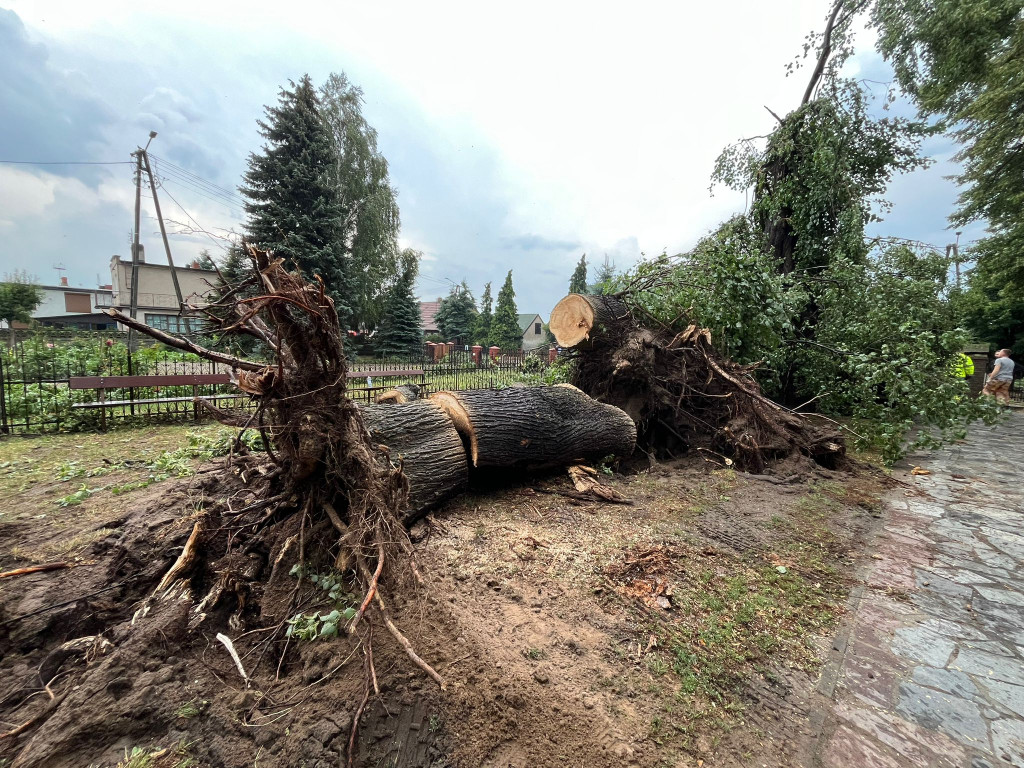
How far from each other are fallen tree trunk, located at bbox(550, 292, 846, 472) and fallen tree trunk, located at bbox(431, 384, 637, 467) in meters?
0.91

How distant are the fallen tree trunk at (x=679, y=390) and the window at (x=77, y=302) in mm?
46446

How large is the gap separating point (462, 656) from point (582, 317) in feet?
15.3

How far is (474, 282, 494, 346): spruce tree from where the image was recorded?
3775cm

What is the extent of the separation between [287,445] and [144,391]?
727 cm

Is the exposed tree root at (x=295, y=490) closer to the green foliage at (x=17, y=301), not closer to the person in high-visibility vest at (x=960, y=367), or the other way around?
the person in high-visibility vest at (x=960, y=367)

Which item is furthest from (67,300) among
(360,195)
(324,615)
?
(324,615)

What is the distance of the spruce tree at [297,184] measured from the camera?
14.6 m

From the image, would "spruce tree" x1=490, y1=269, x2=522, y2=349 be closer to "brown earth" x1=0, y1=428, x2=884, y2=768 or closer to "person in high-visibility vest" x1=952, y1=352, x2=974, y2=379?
"person in high-visibility vest" x1=952, y1=352, x2=974, y2=379

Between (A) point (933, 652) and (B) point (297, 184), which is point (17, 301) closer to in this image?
(B) point (297, 184)

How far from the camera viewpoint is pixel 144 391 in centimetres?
698

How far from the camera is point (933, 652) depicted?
210 centimetres

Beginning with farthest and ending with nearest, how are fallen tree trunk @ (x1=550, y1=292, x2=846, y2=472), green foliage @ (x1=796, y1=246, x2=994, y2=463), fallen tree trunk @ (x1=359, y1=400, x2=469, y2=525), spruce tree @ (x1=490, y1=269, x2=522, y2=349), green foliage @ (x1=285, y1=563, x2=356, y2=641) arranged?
spruce tree @ (x1=490, y1=269, x2=522, y2=349)
fallen tree trunk @ (x1=550, y1=292, x2=846, y2=472)
green foliage @ (x1=796, y1=246, x2=994, y2=463)
fallen tree trunk @ (x1=359, y1=400, x2=469, y2=525)
green foliage @ (x1=285, y1=563, x2=356, y2=641)

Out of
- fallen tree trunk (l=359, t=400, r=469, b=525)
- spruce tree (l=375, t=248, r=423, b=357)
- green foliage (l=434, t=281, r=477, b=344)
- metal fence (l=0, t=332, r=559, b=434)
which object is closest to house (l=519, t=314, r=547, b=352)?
green foliage (l=434, t=281, r=477, b=344)

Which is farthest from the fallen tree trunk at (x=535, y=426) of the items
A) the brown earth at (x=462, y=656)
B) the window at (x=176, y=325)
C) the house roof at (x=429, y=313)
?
the house roof at (x=429, y=313)
